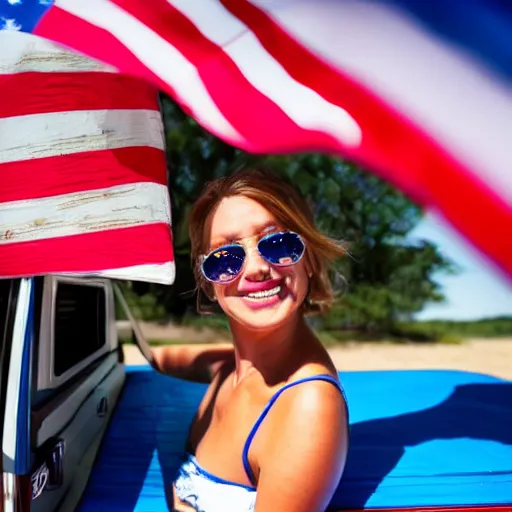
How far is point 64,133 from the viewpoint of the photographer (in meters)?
1.57

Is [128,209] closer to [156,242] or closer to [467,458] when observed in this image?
[156,242]

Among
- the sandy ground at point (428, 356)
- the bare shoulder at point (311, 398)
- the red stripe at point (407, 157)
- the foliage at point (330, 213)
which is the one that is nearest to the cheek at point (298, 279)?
the bare shoulder at point (311, 398)

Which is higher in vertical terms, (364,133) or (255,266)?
(364,133)

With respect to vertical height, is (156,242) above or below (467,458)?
above

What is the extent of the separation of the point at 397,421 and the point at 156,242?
1729 mm

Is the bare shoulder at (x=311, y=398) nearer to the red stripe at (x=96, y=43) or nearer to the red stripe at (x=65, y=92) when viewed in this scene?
the red stripe at (x=96, y=43)

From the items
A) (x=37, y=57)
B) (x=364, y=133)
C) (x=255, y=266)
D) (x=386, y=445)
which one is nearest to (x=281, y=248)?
(x=255, y=266)

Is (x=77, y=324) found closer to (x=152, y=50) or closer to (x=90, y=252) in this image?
(x=90, y=252)

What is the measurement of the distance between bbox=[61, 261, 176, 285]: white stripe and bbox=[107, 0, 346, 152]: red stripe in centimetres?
39

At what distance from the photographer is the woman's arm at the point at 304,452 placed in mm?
1465

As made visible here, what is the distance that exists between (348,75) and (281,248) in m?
0.48

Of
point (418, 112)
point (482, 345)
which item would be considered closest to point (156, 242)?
point (418, 112)

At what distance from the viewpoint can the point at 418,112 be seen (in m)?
1.16

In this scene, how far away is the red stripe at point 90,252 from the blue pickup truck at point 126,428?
0.05 meters
